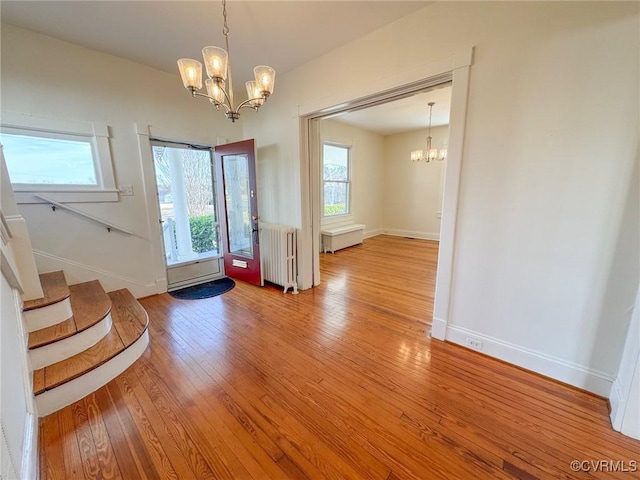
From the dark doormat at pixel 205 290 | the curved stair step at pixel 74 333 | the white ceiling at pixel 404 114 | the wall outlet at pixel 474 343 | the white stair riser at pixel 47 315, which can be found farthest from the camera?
the white ceiling at pixel 404 114

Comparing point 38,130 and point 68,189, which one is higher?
point 38,130

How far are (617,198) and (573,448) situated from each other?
1.43m

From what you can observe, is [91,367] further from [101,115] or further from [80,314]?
[101,115]

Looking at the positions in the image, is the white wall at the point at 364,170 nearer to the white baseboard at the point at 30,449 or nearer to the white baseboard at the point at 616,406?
the white baseboard at the point at 616,406

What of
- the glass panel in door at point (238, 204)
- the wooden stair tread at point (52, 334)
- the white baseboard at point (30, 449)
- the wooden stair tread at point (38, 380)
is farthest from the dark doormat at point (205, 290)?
the white baseboard at point (30, 449)

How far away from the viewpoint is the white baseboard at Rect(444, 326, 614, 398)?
166 centimetres

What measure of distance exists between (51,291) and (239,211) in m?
2.13

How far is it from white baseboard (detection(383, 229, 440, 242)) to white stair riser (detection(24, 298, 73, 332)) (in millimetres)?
6821

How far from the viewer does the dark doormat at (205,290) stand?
3.27 m

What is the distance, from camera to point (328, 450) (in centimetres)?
134

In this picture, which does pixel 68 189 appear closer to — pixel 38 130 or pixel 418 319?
pixel 38 130

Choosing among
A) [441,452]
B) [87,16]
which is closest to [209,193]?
[87,16]

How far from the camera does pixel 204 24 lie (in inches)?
86.0

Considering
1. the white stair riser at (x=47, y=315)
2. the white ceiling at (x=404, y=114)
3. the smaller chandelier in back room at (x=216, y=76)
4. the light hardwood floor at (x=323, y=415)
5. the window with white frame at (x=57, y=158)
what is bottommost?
the light hardwood floor at (x=323, y=415)
